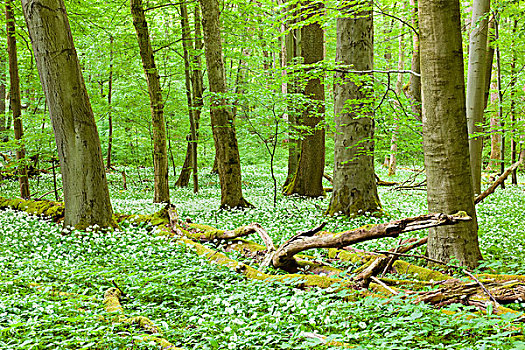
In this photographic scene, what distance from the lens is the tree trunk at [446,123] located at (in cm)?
436

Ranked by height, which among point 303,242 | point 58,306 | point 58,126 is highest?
point 58,126

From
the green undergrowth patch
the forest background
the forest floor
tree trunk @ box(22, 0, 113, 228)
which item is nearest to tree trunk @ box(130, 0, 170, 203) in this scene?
the forest background

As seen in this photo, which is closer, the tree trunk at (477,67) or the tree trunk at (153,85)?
the tree trunk at (477,67)

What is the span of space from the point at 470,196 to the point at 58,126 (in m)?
7.00

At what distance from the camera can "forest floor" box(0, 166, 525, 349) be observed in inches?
106

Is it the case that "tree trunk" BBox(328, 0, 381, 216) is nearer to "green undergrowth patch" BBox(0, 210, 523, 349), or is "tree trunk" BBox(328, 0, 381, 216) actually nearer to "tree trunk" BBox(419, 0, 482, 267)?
"tree trunk" BBox(419, 0, 482, 267)

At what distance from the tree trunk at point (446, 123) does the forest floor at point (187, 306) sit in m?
0.48

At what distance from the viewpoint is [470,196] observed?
4.55m

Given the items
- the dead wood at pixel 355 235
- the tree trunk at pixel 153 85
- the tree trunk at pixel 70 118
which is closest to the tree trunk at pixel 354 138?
the dead wood at pixel 355 235

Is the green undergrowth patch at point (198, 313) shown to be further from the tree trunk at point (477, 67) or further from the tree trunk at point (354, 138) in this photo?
the tree trunk at point (477, 67)

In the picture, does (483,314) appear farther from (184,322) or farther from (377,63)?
(377,63)

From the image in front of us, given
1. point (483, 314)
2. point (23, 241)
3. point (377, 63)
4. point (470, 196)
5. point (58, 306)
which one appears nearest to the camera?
point (483, 314)

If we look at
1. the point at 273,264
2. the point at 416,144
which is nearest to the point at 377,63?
the point at 416,144

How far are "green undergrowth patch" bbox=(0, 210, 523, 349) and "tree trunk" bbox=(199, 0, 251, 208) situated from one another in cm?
471
